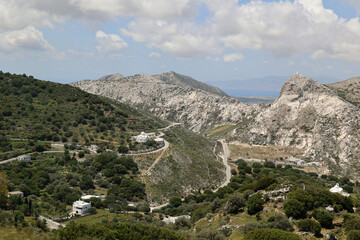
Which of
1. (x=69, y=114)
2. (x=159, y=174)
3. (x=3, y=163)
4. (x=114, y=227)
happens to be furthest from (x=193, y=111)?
(x=114, y=227)

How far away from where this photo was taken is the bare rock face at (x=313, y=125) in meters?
106

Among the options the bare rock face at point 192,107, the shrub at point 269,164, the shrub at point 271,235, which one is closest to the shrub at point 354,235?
the shrub at point 271,235

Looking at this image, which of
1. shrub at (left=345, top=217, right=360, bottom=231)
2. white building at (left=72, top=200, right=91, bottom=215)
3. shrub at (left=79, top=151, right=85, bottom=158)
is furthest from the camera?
shrub at (left=79, top=151, right=85, bottom=158)

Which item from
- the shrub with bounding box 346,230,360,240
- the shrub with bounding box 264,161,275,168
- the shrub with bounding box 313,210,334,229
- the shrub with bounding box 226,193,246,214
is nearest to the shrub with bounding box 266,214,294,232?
the shrub with bounding box 313,210,334,229

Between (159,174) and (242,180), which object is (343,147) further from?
(159,174)

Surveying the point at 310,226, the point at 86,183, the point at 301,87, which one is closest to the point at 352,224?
the point at 310,226

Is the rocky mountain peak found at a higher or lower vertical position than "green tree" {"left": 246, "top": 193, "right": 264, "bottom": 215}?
higher

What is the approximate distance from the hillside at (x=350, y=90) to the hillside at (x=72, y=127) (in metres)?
66.6

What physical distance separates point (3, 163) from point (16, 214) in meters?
30.4

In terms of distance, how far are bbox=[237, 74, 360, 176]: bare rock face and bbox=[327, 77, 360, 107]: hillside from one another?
14682 mm

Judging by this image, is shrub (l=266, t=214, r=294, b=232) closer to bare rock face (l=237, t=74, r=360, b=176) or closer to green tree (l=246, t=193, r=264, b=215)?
green tree (l=246, t=193, r=264, b=215)

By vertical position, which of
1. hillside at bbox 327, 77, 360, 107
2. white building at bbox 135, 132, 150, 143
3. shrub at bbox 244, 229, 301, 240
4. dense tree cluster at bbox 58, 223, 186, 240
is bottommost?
dense tree cluster at bbox 58, 223, 186, 240

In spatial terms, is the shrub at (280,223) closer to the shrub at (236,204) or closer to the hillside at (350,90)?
the shrub at (236,204)

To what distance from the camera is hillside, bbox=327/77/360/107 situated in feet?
448
